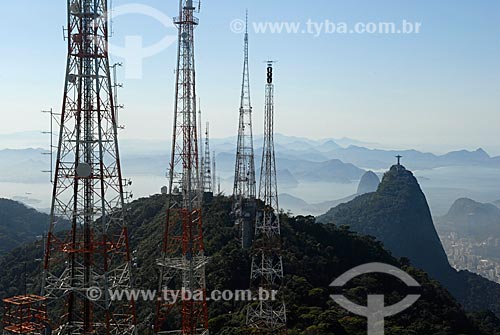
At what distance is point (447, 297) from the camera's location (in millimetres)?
40969

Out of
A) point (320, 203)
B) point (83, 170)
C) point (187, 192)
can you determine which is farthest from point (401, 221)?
point (320, 203)

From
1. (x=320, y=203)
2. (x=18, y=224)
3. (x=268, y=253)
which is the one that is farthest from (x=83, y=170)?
(x=320, y=203)

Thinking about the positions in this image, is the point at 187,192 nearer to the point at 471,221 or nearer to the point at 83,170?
the point at 83,170

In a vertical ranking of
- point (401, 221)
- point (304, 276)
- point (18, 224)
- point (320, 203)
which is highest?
point (320, 203)

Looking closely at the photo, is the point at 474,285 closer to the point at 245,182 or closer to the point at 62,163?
the point at 245,182

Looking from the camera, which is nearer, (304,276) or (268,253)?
(268,253)

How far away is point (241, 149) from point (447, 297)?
1862 cm

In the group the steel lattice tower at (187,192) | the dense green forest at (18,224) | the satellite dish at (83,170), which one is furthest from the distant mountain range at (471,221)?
the satellite dish at (83,170)

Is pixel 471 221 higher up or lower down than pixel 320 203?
lower down

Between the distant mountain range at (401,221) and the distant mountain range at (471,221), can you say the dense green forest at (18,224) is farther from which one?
the distant mountain range at (471,221)

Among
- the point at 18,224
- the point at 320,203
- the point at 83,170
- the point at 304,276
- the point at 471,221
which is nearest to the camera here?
the point at 83,170

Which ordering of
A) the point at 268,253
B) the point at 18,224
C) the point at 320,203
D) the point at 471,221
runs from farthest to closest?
the point at 320,203 < the point at 471,221 < the point at 18,224 < the point at 268,253

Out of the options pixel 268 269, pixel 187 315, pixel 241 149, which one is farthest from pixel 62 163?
pixel 241 149

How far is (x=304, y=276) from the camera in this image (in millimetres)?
34656
